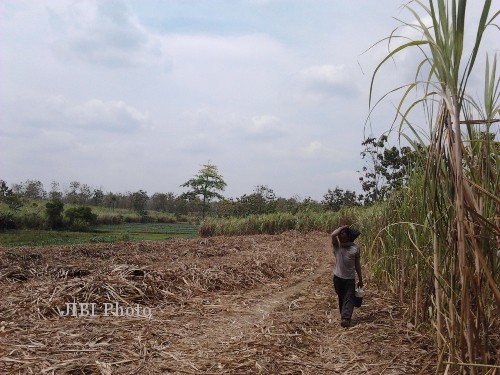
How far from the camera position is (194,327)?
14.4ft

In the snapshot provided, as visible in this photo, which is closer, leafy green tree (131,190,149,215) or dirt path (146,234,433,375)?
dirt path (146,234,433,375)

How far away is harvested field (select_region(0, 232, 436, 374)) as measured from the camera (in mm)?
3293

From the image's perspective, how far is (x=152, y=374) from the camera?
3172 millimetres

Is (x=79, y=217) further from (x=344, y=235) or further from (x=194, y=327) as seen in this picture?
(x=344, y=235)

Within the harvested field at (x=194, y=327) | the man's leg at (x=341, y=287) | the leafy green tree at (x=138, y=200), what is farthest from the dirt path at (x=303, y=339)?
the leafy green tree at (x=138, y=200)

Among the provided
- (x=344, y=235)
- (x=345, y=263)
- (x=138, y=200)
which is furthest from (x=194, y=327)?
(x=138, y=200)

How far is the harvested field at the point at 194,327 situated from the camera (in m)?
3.29

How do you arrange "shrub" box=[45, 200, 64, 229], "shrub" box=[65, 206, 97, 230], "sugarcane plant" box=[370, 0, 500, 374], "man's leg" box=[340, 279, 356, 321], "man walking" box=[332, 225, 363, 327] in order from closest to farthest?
1. "sugarcane plant" box=[370, 0, 500, 374]
2. "man's leg" box=[340, 279, 356, 321]
3. "man walking" box=[332, 225, 363, 327]
4. "shrub" box=[45, 200, 64, 229]
5. "shrub" box=[65, 206, 97, 230]

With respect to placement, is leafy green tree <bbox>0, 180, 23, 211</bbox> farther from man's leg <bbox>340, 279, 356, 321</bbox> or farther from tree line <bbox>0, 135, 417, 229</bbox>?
man's leg <bbox>340, 279, 356, 321</bbox>

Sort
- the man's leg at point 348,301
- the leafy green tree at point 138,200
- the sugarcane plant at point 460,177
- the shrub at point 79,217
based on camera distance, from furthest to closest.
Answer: the leafy green tree at point 138,200 < the shrub at point 79,217 < the man's leg at point 348,301 < the sugarcane plant at point 460,177

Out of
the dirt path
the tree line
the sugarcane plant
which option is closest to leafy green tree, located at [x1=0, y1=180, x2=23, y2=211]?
the tree line

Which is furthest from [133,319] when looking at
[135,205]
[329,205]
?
[135,205]

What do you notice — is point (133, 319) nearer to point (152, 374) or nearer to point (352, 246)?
point (152, 374)

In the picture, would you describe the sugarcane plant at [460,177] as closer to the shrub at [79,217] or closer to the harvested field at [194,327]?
the harvested field at [194,327]
